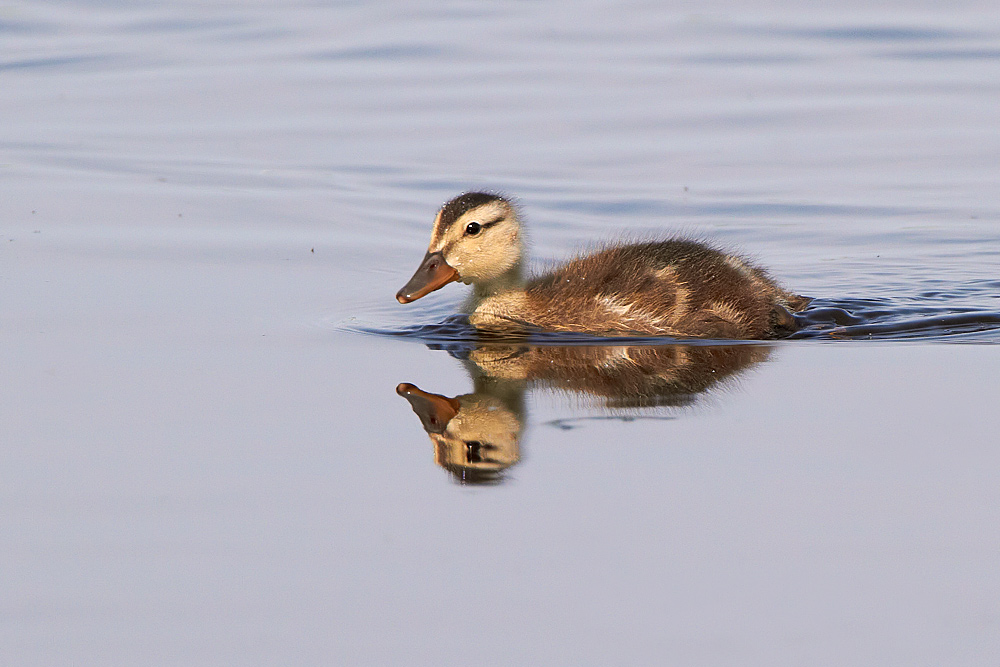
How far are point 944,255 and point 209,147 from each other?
239 inches

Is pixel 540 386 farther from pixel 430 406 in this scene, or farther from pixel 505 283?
pixel 505 283

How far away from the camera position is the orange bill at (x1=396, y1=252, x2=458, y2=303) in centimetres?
799

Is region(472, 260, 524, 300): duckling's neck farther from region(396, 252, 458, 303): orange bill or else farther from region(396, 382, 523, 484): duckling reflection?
region(396, 382, 523, 484): duckling reflection

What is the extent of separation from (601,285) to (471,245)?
724 mm

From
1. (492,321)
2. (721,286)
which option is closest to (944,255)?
(721,286)

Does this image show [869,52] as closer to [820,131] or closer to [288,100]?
[820,131]

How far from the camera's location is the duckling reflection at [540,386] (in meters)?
5.81

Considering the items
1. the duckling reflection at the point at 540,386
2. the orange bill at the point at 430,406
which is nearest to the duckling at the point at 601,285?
the duckling reflection at the point at 540,386

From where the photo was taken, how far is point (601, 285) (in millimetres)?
7895

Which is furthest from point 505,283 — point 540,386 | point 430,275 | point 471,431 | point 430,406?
point 471,431

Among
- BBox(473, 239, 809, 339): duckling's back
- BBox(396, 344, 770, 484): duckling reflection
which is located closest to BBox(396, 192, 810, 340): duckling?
BBox(473, 239, 809, 339): duckling's back

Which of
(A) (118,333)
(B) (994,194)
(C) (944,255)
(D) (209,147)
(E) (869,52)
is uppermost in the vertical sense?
(E) (869,52)

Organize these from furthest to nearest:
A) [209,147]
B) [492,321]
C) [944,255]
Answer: [209,147], [944,255], [492,321]

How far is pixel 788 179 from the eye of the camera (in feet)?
38.3
